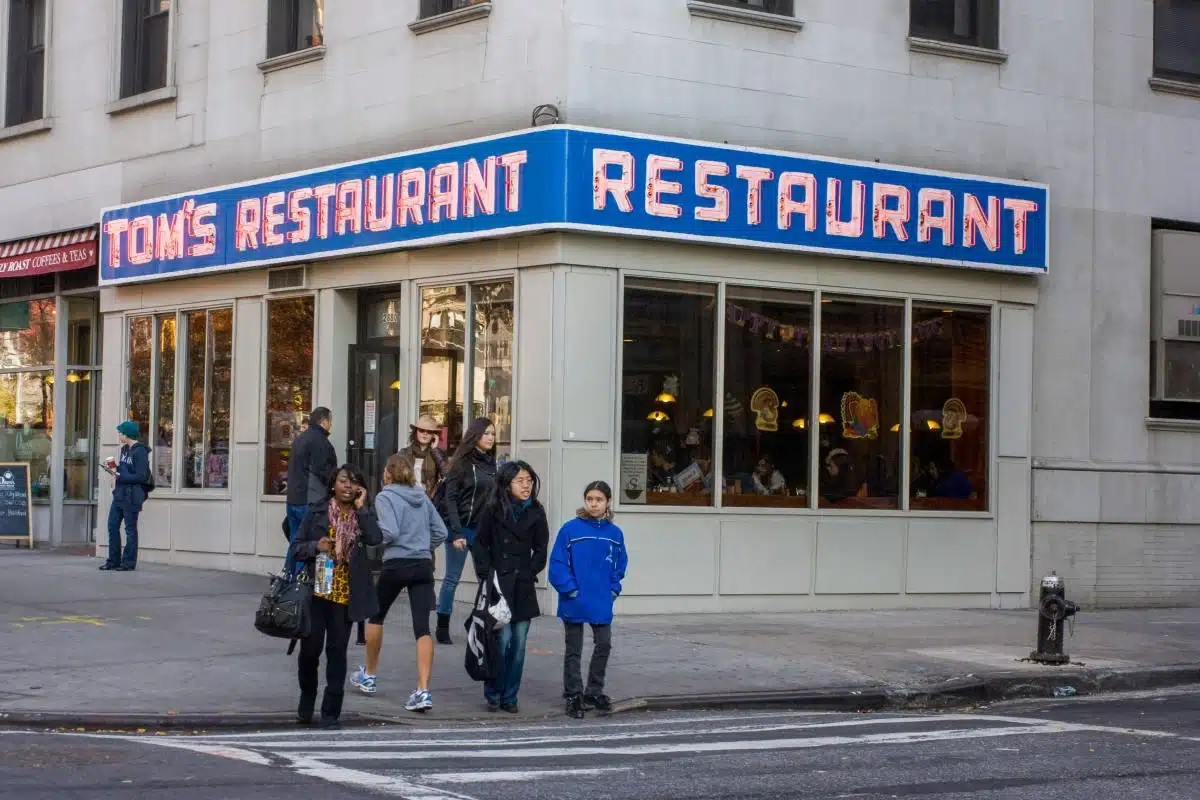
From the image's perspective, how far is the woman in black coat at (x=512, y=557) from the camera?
11844 millimetres

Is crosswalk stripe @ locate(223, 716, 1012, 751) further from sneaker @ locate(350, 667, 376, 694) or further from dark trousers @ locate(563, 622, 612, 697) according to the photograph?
sneaker @ locate(350, 667, 376, 694)

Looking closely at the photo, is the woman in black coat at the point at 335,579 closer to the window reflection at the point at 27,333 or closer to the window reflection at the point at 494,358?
the window reflection at the point at 494,358

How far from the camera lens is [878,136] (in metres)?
18.5

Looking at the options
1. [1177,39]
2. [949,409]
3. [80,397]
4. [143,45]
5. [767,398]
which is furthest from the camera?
[80,397]

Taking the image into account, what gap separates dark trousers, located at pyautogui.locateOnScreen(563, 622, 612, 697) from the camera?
11.8 meters

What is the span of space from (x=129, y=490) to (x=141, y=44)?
643cm

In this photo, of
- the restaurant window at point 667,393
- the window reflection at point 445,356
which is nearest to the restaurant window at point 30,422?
the window reflection at point 445,356

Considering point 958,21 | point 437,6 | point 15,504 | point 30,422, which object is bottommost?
point 15,504

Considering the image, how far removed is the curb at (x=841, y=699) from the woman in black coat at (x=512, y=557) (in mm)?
780

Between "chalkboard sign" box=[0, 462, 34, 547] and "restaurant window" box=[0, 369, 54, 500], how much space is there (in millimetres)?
584

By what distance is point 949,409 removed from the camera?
62.7ft

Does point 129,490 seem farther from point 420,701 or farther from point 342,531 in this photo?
point 342,531

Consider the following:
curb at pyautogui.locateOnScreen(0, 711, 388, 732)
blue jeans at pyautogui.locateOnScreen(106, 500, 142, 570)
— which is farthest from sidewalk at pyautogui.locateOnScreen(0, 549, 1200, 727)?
blue jeans at pyautogui.locateOnScreen(106, 500, 142, 570)

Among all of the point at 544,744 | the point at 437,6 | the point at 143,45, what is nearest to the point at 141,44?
the point at 143,45
